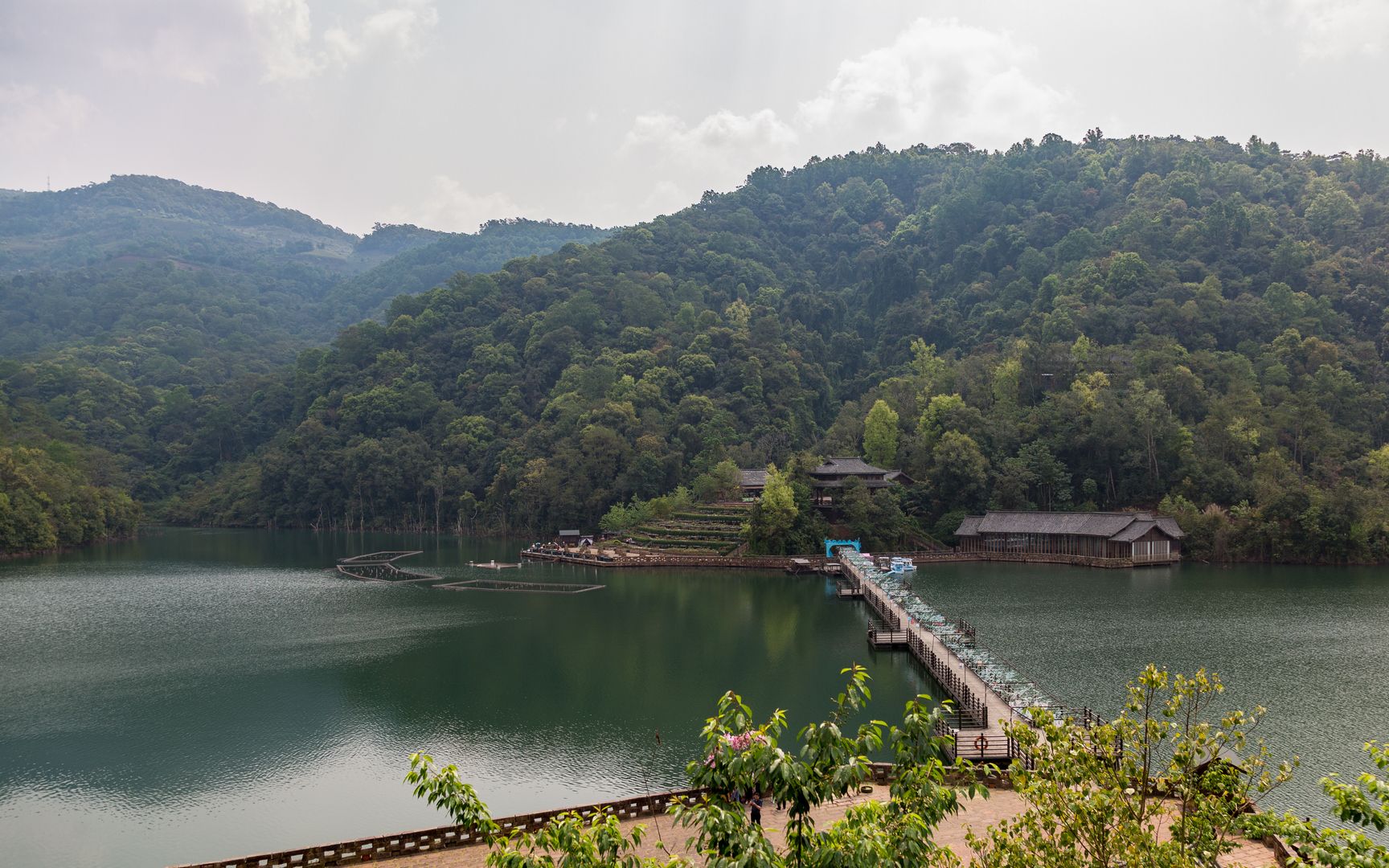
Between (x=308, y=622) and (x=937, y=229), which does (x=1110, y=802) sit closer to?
(x=308, y=622)

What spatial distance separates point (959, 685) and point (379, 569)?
44342mm

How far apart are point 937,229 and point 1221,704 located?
97.6m

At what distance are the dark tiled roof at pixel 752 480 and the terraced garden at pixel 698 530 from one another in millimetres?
2700

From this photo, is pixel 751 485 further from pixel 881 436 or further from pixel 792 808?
pixel 792 808

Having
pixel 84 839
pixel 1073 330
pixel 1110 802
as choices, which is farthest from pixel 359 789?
pixel 1073 330

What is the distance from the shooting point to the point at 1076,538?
55.9m

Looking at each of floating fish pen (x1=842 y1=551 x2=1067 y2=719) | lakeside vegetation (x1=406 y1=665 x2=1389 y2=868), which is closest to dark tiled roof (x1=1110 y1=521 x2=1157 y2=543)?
floating fish pen (x1=842 y1=551 x2=1067 y2=719)

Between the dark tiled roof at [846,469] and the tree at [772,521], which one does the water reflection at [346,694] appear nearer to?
the tree at [772,521]

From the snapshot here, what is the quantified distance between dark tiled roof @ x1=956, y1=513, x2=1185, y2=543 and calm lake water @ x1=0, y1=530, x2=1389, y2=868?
3327 mm

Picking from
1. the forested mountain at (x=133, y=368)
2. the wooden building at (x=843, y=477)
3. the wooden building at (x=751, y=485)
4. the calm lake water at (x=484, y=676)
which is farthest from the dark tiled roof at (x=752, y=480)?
the forested mountain at (x=133, y=368)

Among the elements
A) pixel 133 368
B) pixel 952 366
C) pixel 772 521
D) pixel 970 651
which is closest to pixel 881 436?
pixel 772 521

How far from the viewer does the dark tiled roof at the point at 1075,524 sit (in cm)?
5375

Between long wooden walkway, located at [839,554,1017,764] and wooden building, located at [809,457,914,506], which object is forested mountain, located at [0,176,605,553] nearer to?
wooden building, located at [809,457,914,506]

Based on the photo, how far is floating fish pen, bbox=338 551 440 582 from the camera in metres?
56.7
